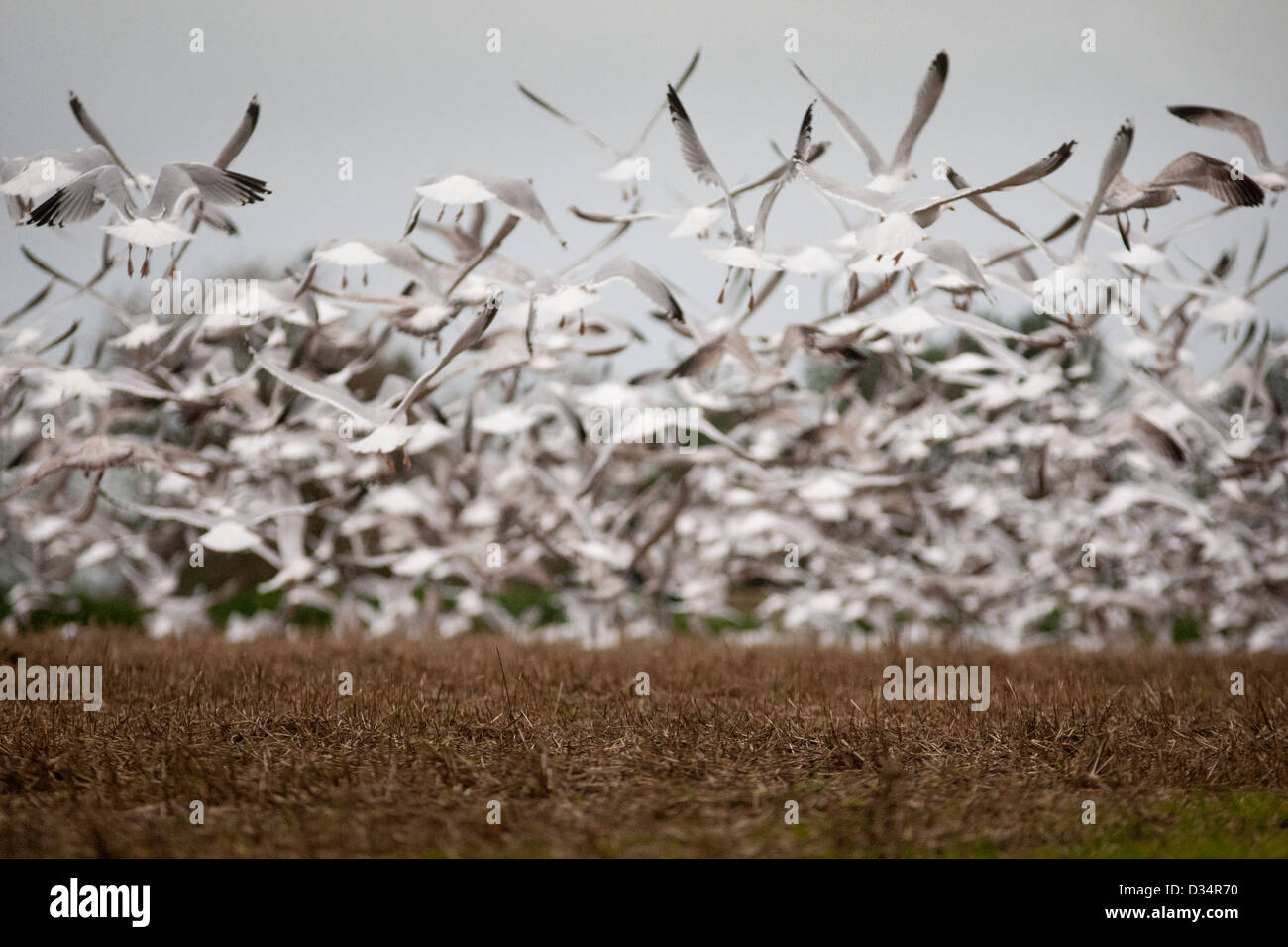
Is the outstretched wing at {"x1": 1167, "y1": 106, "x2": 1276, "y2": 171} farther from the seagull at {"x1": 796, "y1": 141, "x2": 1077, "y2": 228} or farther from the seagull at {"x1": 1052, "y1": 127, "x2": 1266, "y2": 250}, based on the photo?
the seagull at {"x1": 796, "y1": 141, "x2": 1077, "y2": 228}

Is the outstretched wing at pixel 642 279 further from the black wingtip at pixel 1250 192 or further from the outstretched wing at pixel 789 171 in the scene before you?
the black wingtip at pixel 1250 192

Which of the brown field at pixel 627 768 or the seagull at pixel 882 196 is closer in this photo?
the brown field at pixel 627 768

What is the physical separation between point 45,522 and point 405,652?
18.5 feet

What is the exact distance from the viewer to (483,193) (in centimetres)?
519

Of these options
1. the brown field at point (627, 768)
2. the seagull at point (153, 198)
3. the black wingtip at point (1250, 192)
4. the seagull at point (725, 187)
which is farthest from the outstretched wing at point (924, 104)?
the seagull at point (153, 198)

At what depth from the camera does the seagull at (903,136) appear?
16.5 feet

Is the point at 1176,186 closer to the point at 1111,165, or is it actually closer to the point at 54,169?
the point at 1111,165

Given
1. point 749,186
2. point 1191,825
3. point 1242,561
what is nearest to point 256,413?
point 749,186

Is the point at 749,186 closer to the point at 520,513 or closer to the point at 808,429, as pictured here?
the point at 808,429

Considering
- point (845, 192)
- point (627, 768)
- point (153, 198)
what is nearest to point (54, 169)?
point (153, 198)

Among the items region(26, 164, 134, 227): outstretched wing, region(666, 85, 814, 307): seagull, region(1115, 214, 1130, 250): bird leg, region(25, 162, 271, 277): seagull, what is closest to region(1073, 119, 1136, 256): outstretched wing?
region(1115, 214, 1130, 250): bird leg

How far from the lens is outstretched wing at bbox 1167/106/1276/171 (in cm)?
553

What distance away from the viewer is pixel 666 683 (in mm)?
5949

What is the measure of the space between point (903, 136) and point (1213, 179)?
68.4 inches
